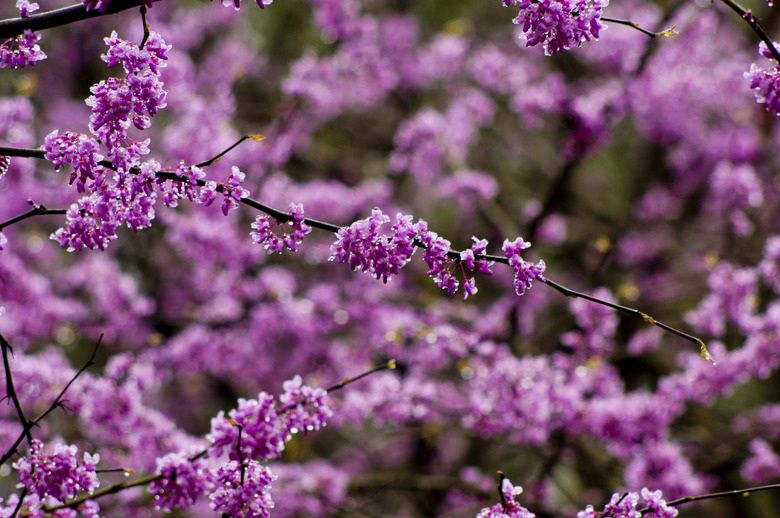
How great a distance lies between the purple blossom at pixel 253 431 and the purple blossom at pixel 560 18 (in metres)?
2.05

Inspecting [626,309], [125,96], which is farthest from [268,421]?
[626,309]

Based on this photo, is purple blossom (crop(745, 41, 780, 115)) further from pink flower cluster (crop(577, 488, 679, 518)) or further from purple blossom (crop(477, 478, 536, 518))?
purple blossom (crop(477, 478, 536, 518))

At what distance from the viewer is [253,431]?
10.4 ft

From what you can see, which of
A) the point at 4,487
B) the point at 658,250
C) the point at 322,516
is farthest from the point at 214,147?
the point at 4,487

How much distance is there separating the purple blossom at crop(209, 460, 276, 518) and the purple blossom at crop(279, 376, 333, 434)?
0.30m

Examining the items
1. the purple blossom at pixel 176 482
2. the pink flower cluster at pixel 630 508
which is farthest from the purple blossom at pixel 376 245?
the pink flower cluster at pixel 630 508

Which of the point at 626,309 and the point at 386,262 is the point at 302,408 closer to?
the point at 386,262

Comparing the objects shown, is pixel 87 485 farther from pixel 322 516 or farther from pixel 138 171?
pixel 322 516

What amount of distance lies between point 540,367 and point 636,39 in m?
4.43

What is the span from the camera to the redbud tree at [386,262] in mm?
2838

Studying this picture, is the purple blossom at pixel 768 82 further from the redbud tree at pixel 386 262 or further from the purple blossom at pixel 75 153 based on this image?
the purple blossom at pixel 75 153

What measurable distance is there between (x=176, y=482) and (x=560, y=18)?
2.61m

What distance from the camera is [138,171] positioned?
2.74 m

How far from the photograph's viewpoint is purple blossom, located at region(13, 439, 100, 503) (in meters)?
2.92
